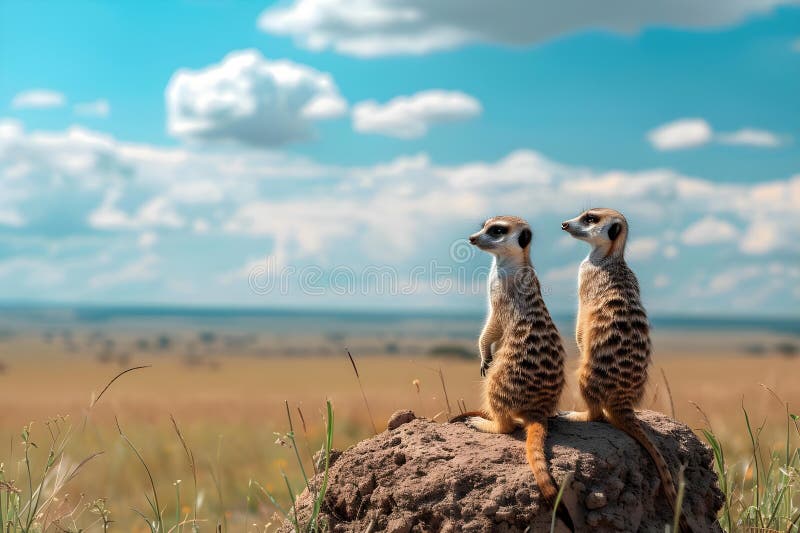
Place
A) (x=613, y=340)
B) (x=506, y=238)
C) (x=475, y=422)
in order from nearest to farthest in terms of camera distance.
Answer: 1. (x=613, y=340)
2. (x=475, y=422)
3. (x=506, y=238)

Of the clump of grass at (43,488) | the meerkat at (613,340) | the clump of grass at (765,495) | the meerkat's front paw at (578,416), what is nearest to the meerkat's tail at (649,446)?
the meerkat at (613,340)

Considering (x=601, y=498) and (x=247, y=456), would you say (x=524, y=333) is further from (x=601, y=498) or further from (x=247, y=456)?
(x=247, y=456)

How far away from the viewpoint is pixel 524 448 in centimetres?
472

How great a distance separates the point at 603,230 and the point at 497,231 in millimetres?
778

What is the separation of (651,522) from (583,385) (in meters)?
0.93

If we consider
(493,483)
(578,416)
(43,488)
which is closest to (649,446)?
(578,416)

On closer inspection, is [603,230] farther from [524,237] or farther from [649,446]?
[649,446]

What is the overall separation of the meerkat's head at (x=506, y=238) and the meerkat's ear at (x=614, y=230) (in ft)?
1.98

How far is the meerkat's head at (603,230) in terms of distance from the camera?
5680 mm

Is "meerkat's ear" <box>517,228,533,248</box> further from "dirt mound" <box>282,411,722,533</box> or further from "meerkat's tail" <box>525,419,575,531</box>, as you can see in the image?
"meerkat's tail" <box>525,419,575,531</box>

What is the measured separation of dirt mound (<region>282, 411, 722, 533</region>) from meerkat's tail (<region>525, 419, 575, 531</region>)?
1.5 inches

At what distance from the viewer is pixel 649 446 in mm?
4867

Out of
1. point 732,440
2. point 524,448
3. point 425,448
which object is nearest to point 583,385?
point 524,448

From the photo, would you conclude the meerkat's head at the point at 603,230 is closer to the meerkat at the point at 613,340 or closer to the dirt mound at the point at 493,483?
the meerkat at the point at 613,340
